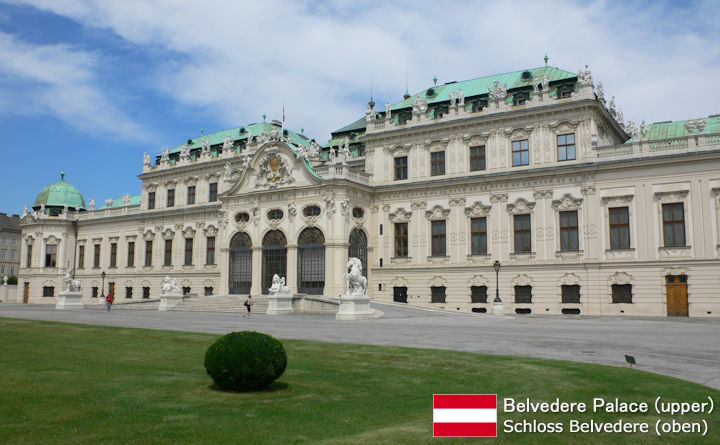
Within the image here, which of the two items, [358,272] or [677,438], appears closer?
[677,438]

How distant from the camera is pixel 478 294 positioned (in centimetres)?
4716

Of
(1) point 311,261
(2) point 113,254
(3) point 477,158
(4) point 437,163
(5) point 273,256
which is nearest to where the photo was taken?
(3) point 477,158

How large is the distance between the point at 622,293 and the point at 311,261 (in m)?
24.3

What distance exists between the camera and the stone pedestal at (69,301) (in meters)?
53.0

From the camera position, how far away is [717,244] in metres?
38.7

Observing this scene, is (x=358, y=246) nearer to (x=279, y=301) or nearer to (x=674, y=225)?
(x=279, y=301)

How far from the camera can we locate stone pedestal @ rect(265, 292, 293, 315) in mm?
41719

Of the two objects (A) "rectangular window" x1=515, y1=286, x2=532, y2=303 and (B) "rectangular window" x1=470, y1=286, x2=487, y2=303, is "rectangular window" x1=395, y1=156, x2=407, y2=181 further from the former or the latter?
(A) "rectangular window" x1=515, y1=286, x2=532, y2=303

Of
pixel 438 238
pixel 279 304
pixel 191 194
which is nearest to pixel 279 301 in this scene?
pixel 279 304

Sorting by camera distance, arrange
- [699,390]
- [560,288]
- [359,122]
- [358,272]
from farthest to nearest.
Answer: [359,122]
[560,288]
[358,272]
[699,390]

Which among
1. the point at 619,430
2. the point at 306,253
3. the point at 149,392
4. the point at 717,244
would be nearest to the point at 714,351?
the point at 619,430

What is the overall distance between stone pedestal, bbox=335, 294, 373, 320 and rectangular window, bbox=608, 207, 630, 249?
61.4 feet

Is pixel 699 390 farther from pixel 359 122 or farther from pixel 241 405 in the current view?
pixel 359 122

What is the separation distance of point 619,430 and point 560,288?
36769 millimetres
